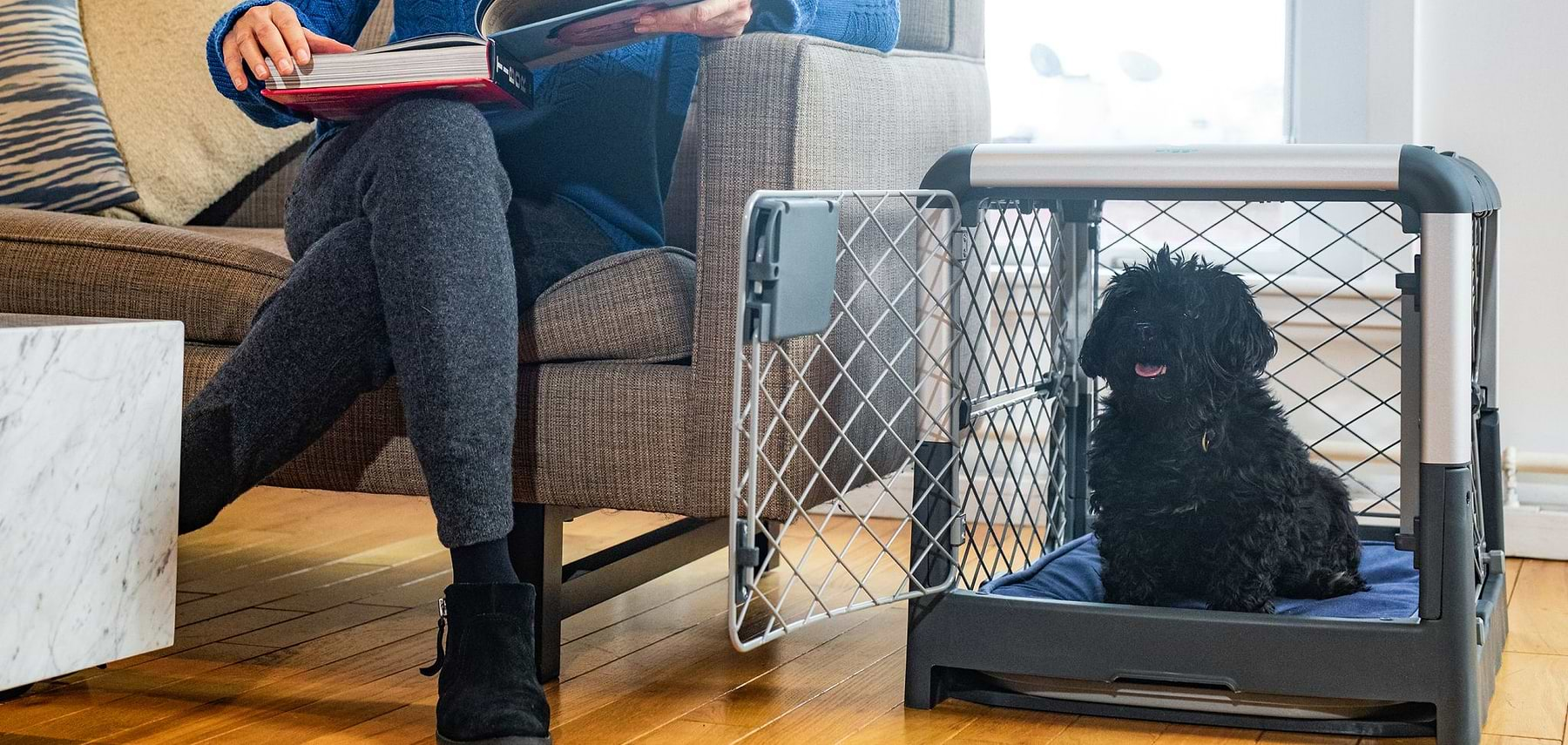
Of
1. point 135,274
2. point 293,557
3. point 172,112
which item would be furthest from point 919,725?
point 172,112

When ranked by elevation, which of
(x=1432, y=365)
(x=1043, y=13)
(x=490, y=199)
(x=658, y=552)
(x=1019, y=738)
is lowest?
(x=1019, y=738)

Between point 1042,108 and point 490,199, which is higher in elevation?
point 1042,108

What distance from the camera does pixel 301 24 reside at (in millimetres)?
1281

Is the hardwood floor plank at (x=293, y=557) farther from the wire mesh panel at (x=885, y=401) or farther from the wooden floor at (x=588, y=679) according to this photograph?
the wire mesh panel at (x=885, y=401)

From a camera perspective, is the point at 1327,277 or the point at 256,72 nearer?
the point at 256,72

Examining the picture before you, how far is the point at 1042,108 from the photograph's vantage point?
7.72 ft

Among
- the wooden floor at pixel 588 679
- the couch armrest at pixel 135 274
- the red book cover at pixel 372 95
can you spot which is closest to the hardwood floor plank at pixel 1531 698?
the wooden floor at pixel 588 679

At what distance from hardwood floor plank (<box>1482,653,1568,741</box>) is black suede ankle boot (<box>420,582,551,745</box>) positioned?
81 cm

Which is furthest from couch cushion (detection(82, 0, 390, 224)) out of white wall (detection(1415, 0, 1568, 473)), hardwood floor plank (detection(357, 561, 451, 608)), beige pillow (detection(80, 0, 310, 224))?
white wall (detection(1415, 0, 1568, 473))

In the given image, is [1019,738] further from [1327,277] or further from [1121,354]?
[1327,277]

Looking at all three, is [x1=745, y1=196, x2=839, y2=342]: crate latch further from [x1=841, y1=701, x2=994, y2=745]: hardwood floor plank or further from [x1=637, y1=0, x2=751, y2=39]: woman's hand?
[x1=841, y1=701, x2=994, y2=745]: hardwood floor plank

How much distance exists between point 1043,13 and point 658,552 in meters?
1.19

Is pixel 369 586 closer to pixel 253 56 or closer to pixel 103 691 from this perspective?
pixel 103 691

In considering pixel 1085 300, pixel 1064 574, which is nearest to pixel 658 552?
pixel 1064 574
